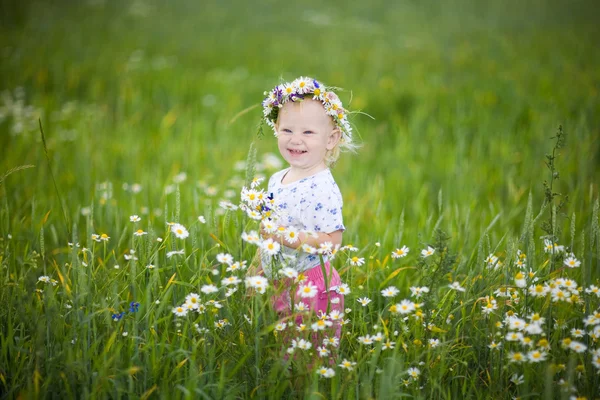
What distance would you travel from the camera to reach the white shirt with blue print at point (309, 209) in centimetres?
242

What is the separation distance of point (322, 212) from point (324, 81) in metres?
A: 5.33

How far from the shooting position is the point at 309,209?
243 centimetres

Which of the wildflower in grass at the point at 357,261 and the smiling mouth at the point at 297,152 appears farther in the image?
the smiling mouth at the point at 297,152

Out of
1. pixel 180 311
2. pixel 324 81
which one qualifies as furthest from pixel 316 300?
pixel 324 81

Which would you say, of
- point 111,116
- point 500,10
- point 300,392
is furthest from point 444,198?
point 500,10

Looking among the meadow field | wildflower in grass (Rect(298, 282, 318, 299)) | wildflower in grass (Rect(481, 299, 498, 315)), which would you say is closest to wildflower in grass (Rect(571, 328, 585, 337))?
the meadow field

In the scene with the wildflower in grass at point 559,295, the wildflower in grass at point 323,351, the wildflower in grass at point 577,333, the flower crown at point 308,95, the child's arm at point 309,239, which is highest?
the flower crown at point 308,95

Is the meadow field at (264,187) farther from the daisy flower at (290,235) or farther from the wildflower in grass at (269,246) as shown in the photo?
the daisy flower at (290,235)

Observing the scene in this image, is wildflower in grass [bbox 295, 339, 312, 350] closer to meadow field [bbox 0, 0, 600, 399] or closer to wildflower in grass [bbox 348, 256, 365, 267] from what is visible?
meadow field [bbox 0, 0, 600, 399]

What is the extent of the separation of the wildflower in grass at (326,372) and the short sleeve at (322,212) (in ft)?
2.02

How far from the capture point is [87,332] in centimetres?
221

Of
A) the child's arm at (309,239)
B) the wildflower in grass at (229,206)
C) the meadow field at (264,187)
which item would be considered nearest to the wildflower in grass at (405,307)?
the meadow field at (264,187)

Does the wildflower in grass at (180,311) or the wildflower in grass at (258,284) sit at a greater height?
the wildflower in grass at (258,284)

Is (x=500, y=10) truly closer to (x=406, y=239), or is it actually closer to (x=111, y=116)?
(x=111, y=116)
